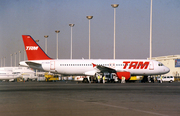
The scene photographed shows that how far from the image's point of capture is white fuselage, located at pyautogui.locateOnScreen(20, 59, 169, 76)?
52688 millimetres

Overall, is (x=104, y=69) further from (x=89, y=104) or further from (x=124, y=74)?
(x=89, y=104)

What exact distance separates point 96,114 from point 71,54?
71.2 metres

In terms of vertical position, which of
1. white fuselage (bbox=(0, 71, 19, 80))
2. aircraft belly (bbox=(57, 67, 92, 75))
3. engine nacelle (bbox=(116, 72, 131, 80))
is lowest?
white fuselage (bbox=(0, 71, 19, 80))

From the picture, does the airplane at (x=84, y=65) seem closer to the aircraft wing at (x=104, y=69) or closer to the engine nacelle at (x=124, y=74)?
the aircraft wing at (x=104, y=69)

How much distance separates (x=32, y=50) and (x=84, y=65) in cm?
997

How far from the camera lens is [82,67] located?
5281 cm

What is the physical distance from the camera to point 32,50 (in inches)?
2144

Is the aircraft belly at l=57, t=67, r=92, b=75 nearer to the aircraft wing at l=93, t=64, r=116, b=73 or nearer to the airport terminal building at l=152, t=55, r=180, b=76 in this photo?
the aircraft wing at l=93, t=64, r=116, b=73

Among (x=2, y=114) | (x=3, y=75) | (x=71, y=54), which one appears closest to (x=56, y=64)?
(x=3, y=75)

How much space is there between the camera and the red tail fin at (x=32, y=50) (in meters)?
54.2

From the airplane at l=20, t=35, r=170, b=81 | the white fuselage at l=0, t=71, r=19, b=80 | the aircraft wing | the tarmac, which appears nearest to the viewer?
the tarmac

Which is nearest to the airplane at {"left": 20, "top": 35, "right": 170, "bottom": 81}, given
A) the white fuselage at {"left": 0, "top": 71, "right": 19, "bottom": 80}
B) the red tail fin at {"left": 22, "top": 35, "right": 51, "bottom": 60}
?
the red tail fin at {"left": 22, "top": 35, "right": 51, "bottom": 60}

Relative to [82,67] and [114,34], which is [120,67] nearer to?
[82,67]

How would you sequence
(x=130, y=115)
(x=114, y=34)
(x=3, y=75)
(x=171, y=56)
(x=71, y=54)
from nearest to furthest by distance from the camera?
(x=130, y=115), (x=114, y=34), (x=3, y=75), (x=71, y=54), (x=171, y=56)
